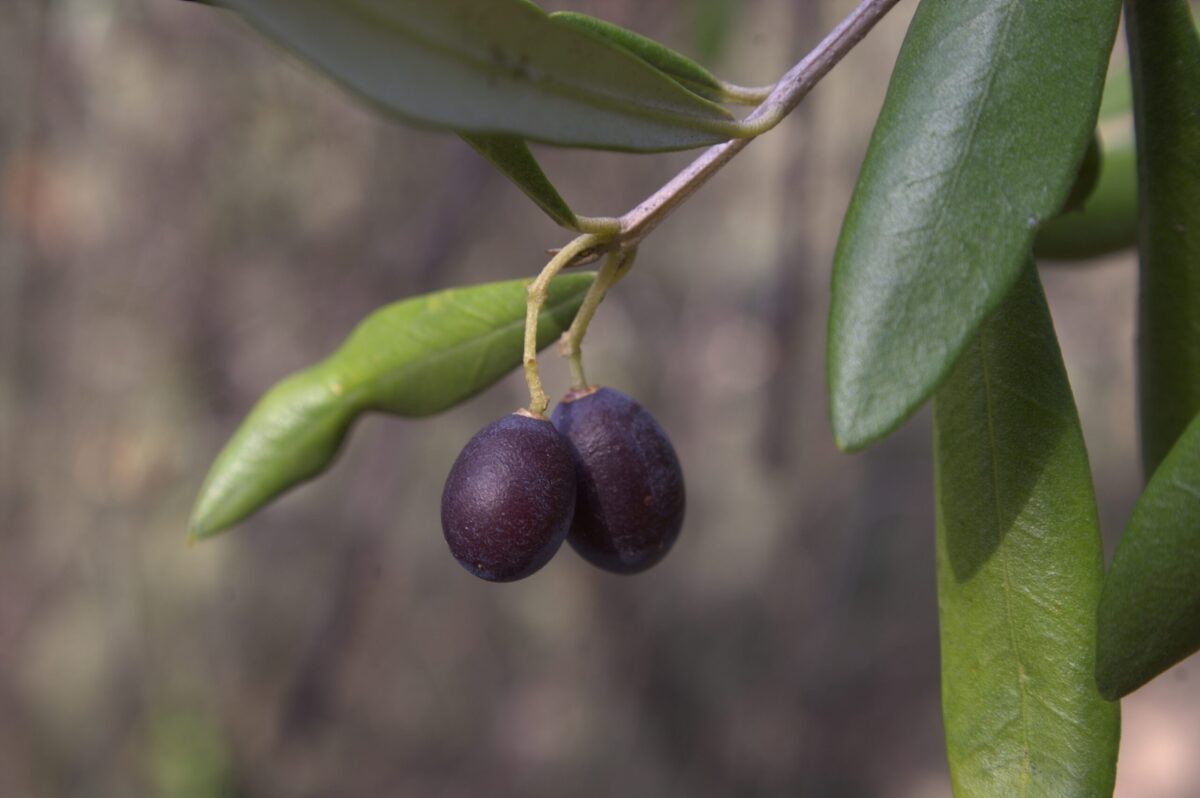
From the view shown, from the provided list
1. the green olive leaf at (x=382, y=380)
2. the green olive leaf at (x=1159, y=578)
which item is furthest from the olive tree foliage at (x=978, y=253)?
the green olive leaf at (x=382, y=380)

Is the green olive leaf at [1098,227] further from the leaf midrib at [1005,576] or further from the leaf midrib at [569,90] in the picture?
the leaf midrib at [569,90]

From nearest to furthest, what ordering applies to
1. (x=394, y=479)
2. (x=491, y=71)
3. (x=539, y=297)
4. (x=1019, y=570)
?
(x=491, y=71)
(x=1019, y=570)
(x=539, y=297)
(x=394, y=479)

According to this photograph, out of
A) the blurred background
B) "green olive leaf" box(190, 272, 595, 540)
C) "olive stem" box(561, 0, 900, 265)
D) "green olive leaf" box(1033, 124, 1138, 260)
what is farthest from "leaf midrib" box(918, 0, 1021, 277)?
the blurred background

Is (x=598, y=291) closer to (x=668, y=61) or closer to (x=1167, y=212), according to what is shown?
(x=668, y=61)

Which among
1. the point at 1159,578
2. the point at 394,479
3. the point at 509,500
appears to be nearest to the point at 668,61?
the point at 509,500

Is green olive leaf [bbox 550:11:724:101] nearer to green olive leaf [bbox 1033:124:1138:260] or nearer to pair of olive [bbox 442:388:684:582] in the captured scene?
pair of olive [bbox 442:388:684:582]
